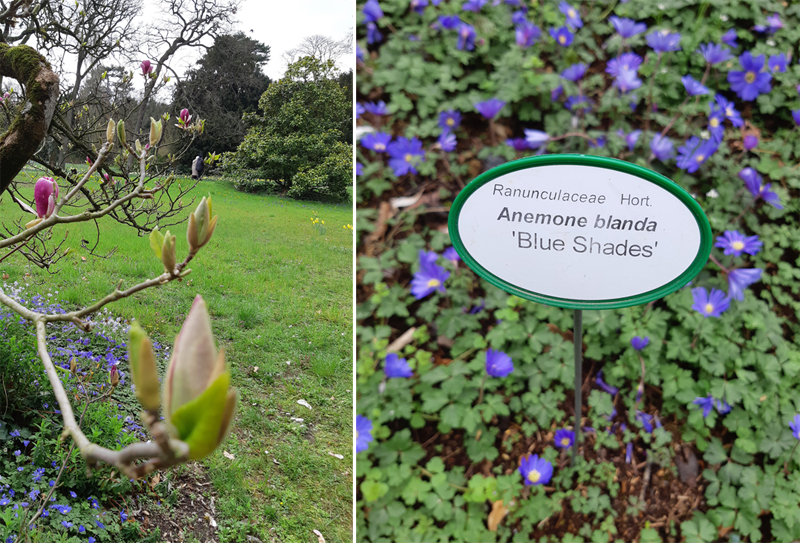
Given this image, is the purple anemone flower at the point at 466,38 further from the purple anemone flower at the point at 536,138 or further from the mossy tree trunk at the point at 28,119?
the mossy tree trunk at the point at 28,119

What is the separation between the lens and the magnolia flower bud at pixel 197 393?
17 centimetres

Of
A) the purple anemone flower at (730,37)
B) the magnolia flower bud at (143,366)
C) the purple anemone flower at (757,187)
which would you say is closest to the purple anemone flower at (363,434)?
the magnolia flower bud at (143,366)

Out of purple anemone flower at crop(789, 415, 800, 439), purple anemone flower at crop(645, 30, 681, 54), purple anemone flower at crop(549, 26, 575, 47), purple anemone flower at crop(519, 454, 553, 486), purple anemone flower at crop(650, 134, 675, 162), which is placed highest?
purple anemone flower at crop(549, 26, 575, 47)

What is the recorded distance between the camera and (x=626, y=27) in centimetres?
131

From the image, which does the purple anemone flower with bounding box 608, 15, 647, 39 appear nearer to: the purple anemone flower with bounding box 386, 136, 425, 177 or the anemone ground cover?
the anemone ground cover

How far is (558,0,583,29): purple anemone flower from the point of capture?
53.4 inches

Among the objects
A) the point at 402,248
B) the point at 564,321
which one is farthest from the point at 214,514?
the point at 564,321

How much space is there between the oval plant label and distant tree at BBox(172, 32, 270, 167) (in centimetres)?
239

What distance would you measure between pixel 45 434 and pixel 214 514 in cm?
54

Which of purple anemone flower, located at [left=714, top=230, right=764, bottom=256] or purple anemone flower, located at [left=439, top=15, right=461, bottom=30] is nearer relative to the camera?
purple anemone flower, located at [left=714, top=230, right=764, bottom=256]

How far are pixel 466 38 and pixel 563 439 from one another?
1.08 m

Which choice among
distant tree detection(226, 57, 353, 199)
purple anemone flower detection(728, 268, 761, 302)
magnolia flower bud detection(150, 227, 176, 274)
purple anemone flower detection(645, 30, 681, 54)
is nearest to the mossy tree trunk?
magnolia flower bud detection(150, 227, 176, 274)

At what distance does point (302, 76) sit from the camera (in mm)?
3545

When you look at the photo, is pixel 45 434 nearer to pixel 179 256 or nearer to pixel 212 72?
pixel 179 256
